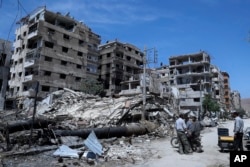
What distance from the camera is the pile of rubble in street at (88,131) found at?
9.68 m

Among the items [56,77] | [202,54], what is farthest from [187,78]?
[56,77]

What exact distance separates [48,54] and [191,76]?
3909 centimetres

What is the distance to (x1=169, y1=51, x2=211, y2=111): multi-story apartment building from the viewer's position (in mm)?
60891

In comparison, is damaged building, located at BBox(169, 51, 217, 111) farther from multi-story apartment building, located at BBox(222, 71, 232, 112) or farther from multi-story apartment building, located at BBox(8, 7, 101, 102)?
multi-story apartment building, located at BBox(222, 71, 232, 112)

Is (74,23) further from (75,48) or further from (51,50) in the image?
(51,50)

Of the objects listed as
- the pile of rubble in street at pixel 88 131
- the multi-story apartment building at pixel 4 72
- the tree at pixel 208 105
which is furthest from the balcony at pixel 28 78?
the tree at pixel 208 105

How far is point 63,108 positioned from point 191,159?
774 inches

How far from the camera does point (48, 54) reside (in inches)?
1628

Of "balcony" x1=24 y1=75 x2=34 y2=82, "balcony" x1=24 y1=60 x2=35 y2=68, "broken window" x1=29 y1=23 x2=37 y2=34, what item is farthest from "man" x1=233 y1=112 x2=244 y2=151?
"broken window" x1=29 y1=23 x2=37 y2=34

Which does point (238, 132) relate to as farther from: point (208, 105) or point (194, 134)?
point (208, 105)

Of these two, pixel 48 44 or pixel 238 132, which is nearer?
pixel 238 132

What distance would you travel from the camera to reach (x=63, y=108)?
26.9 m

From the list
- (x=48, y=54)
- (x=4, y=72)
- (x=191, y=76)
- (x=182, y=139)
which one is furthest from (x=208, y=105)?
(x=182, y=139)

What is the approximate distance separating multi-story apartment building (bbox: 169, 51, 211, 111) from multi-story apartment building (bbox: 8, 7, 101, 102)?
27.2 metres
